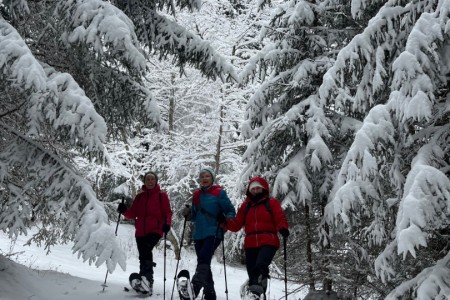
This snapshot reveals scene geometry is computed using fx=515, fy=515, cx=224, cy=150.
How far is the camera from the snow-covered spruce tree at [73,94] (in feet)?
16.2

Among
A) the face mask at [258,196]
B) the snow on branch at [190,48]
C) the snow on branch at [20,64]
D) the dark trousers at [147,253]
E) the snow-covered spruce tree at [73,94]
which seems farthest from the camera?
the dark trousers at [147,253]

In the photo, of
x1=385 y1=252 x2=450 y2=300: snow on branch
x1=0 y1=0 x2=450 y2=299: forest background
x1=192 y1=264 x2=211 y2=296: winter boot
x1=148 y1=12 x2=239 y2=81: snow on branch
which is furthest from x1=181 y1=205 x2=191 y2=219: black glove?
x1=385 y1=252 x2=450 y2=300: snow on branch

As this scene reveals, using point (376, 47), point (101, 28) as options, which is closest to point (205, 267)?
point (101, 28)

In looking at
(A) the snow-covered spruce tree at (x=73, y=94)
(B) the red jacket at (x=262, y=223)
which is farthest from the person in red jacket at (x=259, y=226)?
(A) the snow-covered spruce tree at (x=73, y=94)

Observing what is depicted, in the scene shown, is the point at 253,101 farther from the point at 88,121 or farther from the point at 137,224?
the point at 88,121

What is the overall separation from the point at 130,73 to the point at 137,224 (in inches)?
90.4

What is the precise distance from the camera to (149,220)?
780cm

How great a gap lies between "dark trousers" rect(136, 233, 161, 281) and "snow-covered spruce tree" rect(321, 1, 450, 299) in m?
2.99

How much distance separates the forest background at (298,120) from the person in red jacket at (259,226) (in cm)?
83

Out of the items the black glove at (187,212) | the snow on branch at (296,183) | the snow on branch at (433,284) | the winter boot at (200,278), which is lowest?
the snow on branch at (433,284)

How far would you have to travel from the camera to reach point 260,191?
7.02 meters

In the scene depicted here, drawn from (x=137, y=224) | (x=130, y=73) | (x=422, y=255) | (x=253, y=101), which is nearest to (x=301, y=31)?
(x=253, y=101)

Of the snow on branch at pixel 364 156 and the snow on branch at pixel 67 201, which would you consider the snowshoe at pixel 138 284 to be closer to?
the snow on branch at pixel 67 201

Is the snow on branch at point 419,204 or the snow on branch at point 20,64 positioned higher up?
the snow on branch at point 20,64
